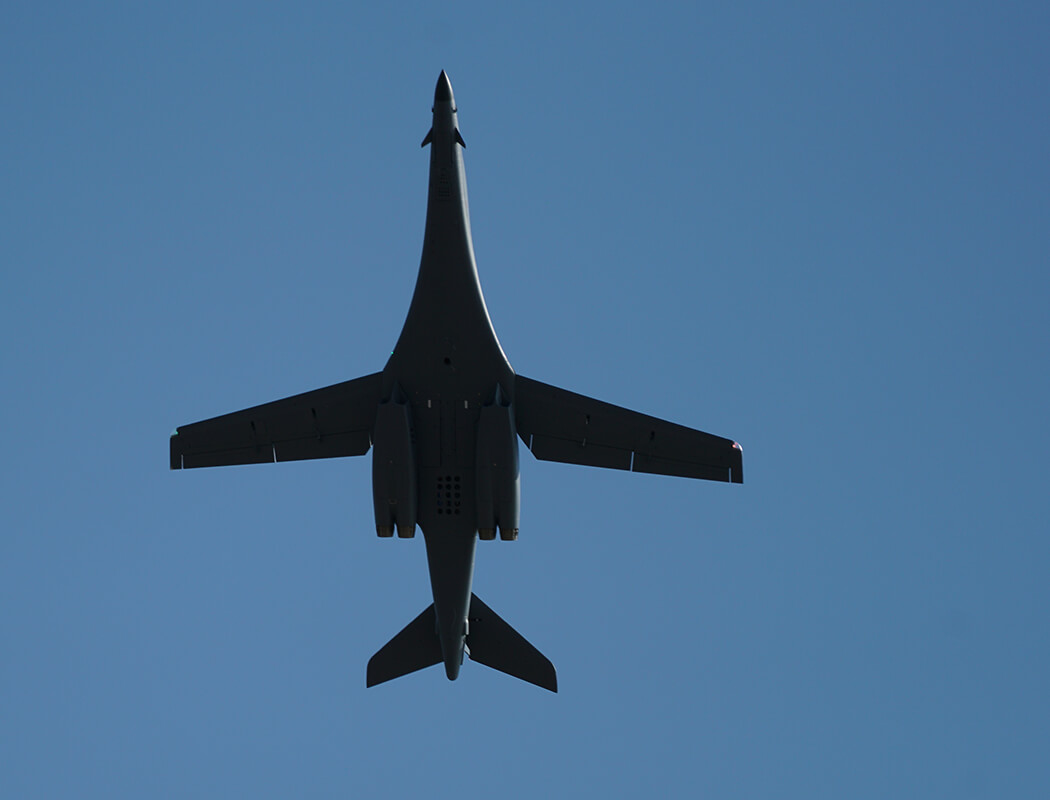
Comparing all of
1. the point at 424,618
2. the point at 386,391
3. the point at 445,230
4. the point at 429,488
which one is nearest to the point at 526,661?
the point at 424,618

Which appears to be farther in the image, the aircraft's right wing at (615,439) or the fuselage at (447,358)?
the aircraft's right wing at (615,439)

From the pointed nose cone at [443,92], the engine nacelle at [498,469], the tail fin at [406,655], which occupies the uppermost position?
the pointed nose cone at [443,92]

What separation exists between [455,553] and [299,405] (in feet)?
20.9

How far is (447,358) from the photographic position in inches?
1496

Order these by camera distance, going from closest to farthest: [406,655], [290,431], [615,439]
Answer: [615,439] → [290,431] → [406,655]

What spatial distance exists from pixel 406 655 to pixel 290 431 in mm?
8675

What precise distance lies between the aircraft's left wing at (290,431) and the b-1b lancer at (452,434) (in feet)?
0.14

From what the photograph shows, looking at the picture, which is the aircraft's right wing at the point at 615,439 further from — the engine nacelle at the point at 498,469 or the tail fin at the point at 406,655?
the tail fin at the point at 406,655

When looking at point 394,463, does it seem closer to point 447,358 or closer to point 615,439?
point 447,358

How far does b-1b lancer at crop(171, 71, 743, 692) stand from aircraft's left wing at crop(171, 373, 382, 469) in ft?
0.14

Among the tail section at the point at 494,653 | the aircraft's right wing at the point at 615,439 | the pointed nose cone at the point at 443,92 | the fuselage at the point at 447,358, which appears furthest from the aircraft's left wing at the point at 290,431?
the pointed nose cone at the point at 443,92

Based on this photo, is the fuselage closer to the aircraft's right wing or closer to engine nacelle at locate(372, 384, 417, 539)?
engine nacelle at locate(372, 384, 417, 539)

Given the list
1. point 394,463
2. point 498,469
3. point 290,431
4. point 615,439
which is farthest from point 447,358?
point 290,431

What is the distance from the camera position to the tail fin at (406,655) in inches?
1748
